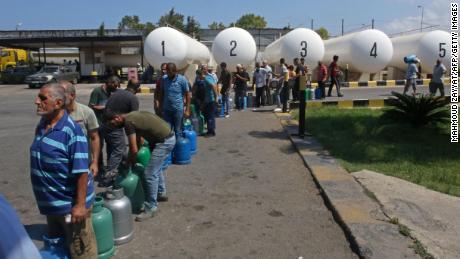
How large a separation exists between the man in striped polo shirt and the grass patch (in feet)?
15.1

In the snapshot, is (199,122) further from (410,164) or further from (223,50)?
(223,50)

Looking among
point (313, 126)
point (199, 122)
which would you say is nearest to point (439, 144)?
point (313, 126)

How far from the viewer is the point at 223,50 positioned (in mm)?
23625

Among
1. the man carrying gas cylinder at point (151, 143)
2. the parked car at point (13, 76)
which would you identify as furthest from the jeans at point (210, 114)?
the parked car at point (13, 76)

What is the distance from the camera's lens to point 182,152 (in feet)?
24.2

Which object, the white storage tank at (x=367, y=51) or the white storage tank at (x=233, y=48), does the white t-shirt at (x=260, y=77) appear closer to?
the white storage tank at (x=233, y=48)

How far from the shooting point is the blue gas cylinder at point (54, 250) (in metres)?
2.82

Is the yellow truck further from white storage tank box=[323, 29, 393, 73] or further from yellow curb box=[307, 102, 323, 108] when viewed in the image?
yellow curb box=[307, 102, 323, 108]

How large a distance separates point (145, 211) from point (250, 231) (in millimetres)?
1310

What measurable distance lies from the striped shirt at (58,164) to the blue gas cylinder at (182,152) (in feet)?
14.2

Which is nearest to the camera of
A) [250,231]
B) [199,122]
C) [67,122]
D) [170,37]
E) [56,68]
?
[67,122]

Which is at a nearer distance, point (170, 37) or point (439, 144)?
point (439, 144)

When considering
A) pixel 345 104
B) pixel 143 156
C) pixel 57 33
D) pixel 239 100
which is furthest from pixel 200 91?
pixel 57 33

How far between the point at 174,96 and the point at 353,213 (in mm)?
3970
